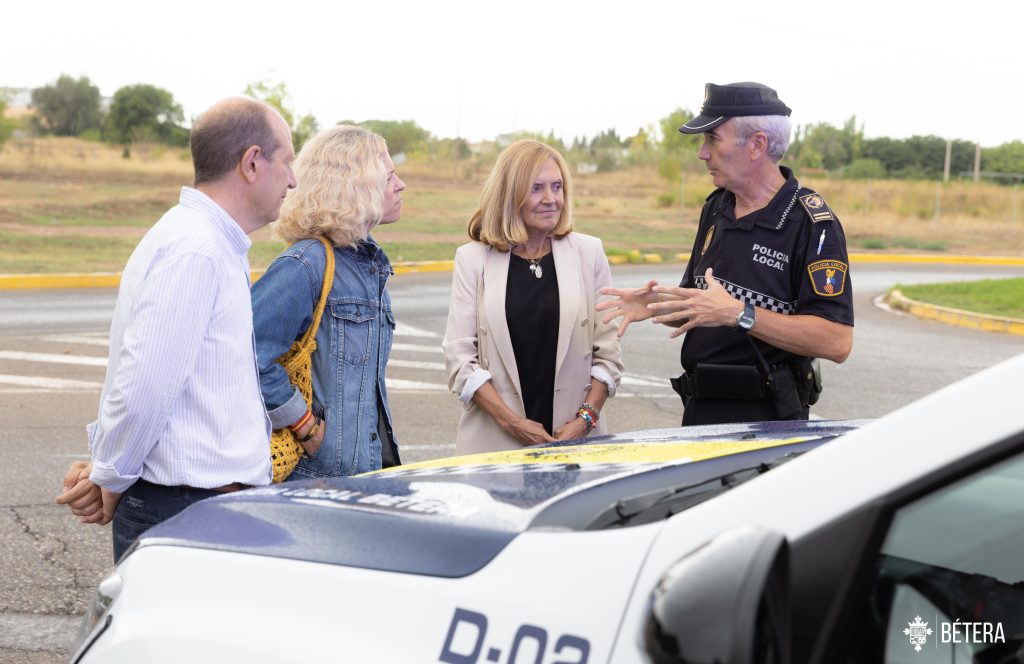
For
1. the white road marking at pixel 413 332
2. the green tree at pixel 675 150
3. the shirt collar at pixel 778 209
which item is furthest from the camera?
the green tree at pixel 675 150

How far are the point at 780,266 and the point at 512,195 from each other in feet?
3.18

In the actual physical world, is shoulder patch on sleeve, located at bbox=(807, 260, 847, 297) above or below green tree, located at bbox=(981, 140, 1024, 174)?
below

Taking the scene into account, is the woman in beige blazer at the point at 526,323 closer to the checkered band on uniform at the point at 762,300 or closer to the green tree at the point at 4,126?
the checkered band on uniform at the point at 762,300

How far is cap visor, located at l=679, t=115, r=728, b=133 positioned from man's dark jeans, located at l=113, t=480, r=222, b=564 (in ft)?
6.36

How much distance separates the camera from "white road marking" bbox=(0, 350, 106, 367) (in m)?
9.96

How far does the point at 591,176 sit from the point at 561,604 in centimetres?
4961

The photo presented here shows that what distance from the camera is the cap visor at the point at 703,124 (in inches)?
150

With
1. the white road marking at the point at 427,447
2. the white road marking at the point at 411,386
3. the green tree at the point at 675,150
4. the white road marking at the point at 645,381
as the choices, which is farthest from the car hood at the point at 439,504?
the green tree at the point at 675,150

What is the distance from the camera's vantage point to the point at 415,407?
852 cm

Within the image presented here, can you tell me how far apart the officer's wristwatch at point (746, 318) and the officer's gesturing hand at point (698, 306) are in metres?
0.02

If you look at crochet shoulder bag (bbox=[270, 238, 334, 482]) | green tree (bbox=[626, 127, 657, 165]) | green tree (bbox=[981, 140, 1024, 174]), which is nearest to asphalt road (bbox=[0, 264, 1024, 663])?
crochet shoulder bag (bbox=[270, 238, 334, 482])

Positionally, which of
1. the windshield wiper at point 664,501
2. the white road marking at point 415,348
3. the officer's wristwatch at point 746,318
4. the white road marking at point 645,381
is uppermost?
the officer's wristwatch at point 746,318

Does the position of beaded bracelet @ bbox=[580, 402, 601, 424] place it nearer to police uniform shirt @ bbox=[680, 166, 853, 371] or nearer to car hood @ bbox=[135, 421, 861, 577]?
police uniform shirt @ bbox=[680, 166, 853, 371]

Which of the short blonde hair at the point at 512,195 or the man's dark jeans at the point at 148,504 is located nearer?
the man's dark jeans at the point at 148,504
